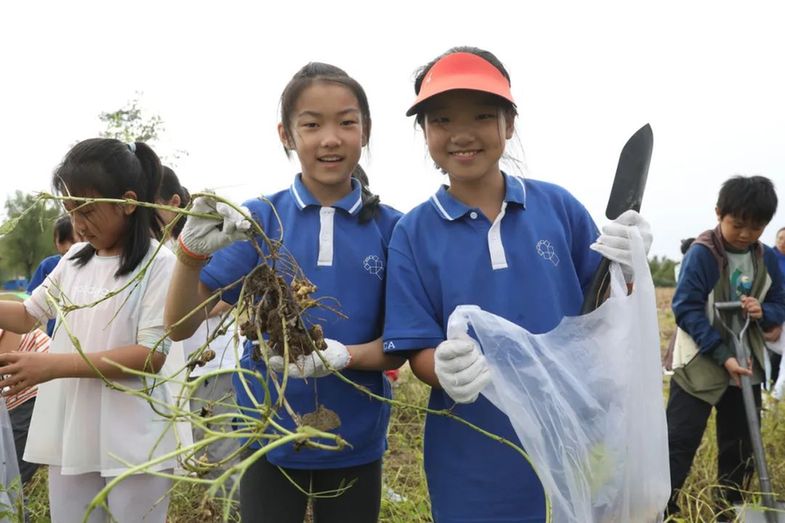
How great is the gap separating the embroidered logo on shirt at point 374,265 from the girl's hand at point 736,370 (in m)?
1.89

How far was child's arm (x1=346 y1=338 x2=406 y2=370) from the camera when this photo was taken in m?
1.50

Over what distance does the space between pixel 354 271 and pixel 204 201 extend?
40cm

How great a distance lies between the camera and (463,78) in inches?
58.2

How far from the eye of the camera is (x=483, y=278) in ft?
4.83

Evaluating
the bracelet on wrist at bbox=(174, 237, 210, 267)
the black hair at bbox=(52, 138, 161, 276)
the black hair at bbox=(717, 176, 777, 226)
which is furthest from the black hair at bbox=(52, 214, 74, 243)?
the black hair at bbox=(717, 176, 777, 226)

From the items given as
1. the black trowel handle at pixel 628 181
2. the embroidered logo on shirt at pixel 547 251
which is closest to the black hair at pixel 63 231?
the embroidered logo on shirt at pixel 547 251

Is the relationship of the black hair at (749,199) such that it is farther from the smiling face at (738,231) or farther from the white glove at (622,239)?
the white glove at (622,239)

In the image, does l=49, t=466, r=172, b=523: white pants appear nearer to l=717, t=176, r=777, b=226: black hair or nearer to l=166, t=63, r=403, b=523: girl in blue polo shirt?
l=166, t=63, r=403, b=523: girl in blue polo shirt

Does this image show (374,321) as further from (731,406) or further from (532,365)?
(731,406)

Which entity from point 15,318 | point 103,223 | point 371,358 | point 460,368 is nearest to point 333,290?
point 371,358

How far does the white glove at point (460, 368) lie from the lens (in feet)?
4.09

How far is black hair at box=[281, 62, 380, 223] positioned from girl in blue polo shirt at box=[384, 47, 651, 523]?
0.15 meters

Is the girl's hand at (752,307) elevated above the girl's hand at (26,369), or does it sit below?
above

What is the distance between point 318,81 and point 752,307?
7.12 ft
